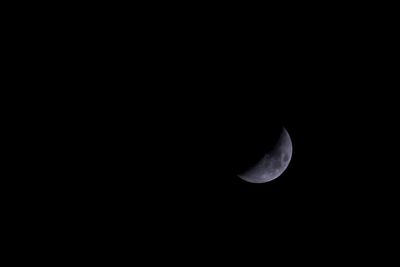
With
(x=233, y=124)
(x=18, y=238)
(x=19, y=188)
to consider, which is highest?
(x=233, y=124)

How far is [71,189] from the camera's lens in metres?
4.90

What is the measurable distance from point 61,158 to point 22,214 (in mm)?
1104

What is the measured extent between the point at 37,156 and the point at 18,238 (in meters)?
1.40

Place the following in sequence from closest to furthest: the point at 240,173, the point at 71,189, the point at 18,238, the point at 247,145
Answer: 1. the point at 247,145
2. the point at 240,173
3. the point at 18,238
4. the point at 71,189

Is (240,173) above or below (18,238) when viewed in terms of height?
above

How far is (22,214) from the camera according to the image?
454cm

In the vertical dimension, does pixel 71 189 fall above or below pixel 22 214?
above

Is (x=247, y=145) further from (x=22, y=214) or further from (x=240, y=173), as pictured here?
(x=22, y=214)

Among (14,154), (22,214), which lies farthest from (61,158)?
(22,214)

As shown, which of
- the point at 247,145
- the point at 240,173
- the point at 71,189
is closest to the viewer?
the point at 247,145

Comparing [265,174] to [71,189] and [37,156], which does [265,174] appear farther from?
[37,156]

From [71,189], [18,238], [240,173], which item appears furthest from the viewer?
[71,189]

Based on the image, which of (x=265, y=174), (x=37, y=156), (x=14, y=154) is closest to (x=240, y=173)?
(x=265, y=174)

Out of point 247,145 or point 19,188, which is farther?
point 19,188
